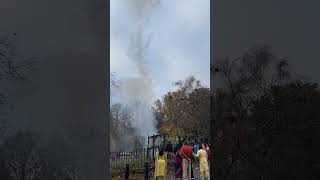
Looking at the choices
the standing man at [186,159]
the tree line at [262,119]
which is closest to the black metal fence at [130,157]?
the standing man at [186,159]

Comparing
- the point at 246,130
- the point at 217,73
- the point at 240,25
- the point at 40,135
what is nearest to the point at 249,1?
the point at 240,25

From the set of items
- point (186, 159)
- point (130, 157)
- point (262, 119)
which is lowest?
point (130, 157)

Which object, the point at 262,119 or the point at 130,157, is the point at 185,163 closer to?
the point at 130,157

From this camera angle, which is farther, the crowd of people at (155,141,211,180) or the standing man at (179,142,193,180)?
the standing man at (179,142,193,180)

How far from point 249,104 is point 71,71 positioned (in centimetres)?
263

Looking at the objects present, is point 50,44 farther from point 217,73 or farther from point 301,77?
point 301,77

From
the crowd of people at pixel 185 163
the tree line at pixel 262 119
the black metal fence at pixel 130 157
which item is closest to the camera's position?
the tree line at pixel 262 119

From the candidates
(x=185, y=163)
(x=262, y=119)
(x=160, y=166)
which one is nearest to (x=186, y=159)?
(x=185, y=163)

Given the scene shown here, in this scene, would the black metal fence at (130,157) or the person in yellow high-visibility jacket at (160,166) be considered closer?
the person in yellow high-visibility jacket at (160,166)

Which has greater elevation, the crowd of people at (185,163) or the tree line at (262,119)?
the tree line at (262,119)

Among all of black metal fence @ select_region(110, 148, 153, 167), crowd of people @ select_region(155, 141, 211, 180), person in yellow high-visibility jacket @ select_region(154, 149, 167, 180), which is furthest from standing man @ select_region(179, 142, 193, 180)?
black metal fence @ select_region(110, 148, 153, 167)

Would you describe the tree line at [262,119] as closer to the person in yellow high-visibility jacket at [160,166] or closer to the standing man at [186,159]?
the person in yellow high-visibility jacket at [160,166]

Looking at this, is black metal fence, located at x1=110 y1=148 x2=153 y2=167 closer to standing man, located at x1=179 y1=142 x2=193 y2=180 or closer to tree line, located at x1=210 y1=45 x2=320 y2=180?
standing man, located at x1=179 y1=142 x2=193 y2=180

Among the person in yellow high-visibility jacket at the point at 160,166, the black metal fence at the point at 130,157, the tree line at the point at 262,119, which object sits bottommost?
the black metal fence at the point at 130,157
